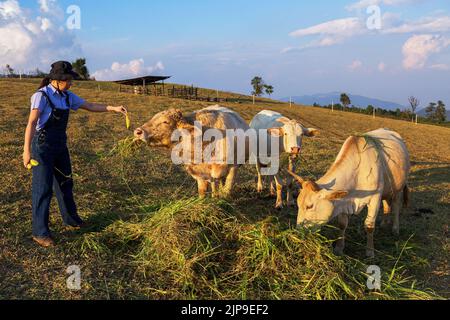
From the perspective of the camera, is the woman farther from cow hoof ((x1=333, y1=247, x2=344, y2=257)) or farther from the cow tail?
the cow tail

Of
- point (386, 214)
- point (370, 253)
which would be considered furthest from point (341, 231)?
point (386, 214)

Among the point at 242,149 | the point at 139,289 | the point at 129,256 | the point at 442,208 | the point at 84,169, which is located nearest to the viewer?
the point at 139,289

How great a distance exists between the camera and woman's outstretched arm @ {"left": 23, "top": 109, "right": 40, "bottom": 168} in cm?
489

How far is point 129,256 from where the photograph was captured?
521 centimetres

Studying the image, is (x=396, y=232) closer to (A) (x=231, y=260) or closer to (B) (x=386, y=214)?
(B) (x=386, y=214)

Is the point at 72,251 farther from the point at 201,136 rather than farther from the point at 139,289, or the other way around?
the point at 201,136

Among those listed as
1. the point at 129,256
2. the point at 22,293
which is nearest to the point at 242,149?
the point at 129,256

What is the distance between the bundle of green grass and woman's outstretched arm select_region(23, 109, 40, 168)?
1317 millimetres

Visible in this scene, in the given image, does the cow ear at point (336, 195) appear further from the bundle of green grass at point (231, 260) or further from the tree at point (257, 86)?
the tree at point (257, 86)

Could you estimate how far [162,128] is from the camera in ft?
20.3

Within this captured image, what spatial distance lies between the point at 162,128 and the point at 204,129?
0.71 meters

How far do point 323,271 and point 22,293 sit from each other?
3297mm

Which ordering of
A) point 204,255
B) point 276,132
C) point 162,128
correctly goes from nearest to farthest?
1. point 204,255
2. point 162,128
3. point 276,132
